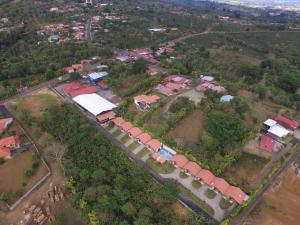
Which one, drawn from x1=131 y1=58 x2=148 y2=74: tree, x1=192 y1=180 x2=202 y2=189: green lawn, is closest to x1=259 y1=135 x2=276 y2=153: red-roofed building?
x1=192 y1=180 x2=202 y2=189: green lawn

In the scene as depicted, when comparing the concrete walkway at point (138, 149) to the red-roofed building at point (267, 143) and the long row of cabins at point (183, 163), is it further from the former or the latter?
the red-roofed building at point (267, 143)

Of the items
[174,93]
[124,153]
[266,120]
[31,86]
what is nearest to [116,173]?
[124,153]

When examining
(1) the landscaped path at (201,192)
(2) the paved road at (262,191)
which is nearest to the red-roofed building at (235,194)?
(1) the landscaped path at (201,192)

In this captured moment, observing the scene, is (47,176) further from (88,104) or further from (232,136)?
(232,136)

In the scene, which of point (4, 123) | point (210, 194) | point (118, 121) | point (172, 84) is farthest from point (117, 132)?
point (4, 123)

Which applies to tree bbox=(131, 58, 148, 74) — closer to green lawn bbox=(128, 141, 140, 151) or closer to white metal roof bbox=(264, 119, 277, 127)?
green lawn bbox=(128, 141, 140, 151)

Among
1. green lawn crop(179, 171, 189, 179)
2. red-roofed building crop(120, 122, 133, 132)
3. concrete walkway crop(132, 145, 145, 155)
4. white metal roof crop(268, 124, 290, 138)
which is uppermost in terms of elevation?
red-roofed building crop(120, 122, 133, 132)
